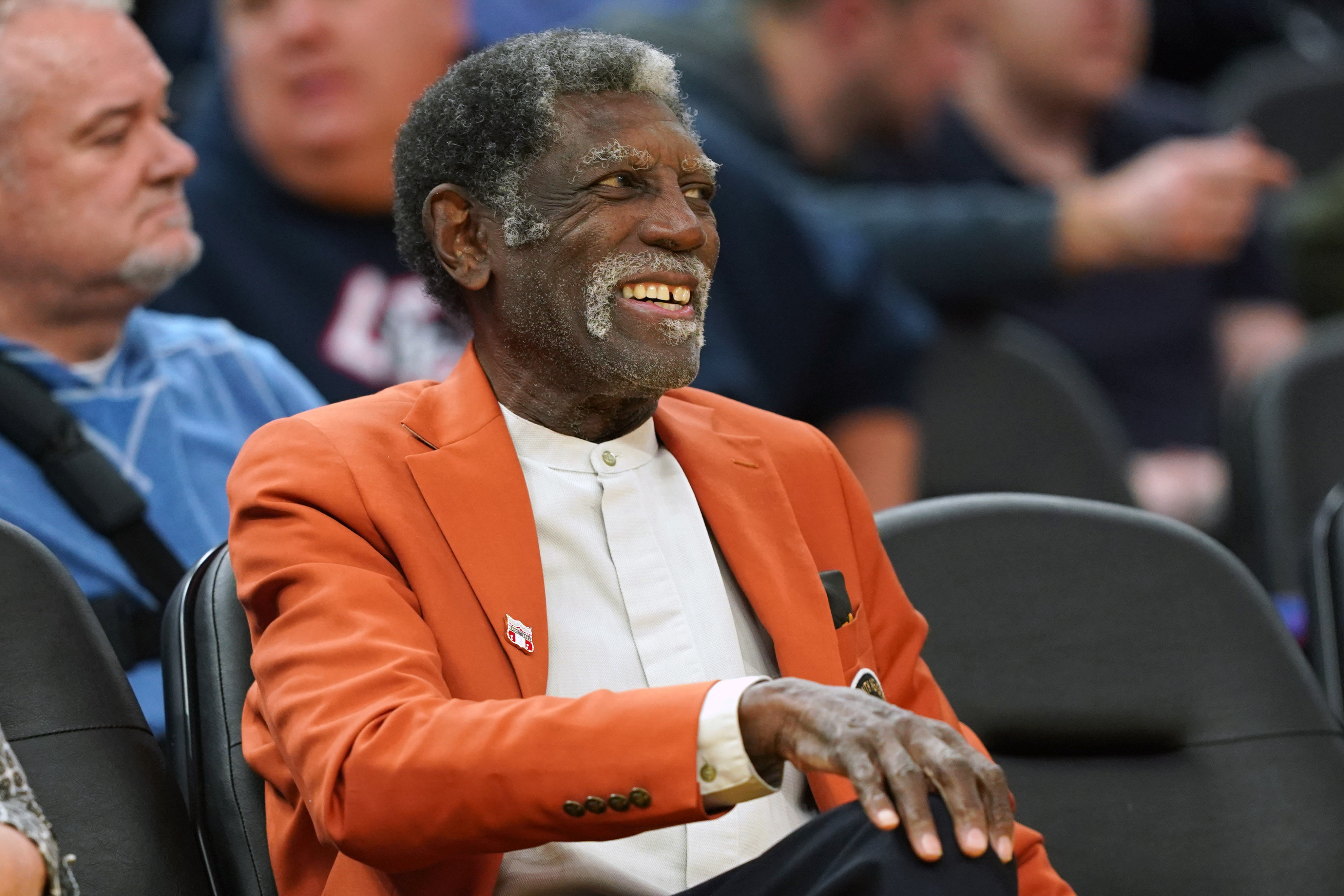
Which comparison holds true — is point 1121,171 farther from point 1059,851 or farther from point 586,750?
point 586,750

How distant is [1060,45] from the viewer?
14.5 ft

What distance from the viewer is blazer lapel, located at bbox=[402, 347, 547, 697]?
1692 millimetres

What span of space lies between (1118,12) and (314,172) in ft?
7.37

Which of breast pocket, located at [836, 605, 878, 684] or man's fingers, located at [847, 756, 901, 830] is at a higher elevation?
man's fingers, located at [847, 756, 901, 830]

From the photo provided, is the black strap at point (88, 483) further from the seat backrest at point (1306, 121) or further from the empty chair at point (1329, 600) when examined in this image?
the seat backrest at point (1306, 121)

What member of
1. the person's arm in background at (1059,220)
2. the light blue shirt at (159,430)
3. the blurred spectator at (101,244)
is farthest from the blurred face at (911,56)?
the blurred spectator at (101,244)

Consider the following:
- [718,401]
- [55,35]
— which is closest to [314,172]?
[55,35]

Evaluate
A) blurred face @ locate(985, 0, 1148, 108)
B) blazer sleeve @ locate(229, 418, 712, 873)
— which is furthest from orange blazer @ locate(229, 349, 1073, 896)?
blurred face @ locate(985, 0, 1148, 108)

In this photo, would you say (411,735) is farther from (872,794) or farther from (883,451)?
(883,451)

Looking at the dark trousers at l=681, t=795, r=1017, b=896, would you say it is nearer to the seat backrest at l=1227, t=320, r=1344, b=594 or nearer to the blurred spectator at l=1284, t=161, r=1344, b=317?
the seat backrest at l=1227, t=320, r=1344, b=594

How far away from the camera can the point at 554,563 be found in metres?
1.79

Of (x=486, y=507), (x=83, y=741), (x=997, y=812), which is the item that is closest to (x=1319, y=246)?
(x=486, y=507)

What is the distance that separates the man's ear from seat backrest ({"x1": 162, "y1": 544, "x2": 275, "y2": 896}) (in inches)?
15.6

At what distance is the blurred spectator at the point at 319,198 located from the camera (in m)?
3.20
